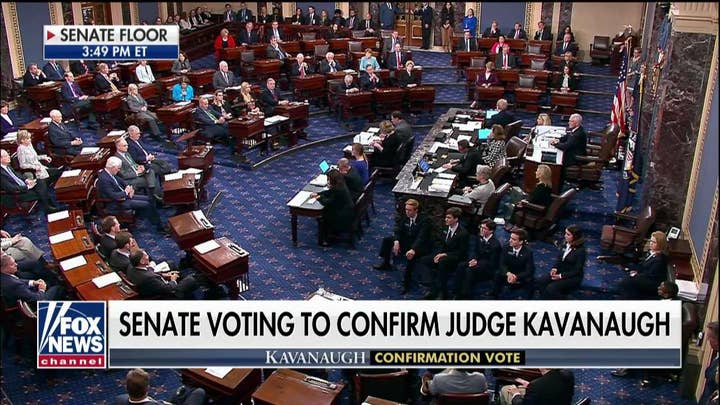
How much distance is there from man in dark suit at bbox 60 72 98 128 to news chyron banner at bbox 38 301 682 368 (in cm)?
1037

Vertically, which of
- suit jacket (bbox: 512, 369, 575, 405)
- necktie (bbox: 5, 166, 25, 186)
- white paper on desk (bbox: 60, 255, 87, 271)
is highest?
necktie (bbox: 5, 166, 25, 186)

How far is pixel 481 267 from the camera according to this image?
8719mm

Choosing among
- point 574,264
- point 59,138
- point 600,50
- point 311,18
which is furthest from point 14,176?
point 600,50

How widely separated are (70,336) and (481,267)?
4976 millimetres

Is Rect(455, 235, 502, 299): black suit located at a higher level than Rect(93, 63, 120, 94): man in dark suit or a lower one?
lower

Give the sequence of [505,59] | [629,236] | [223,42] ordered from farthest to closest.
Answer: [223,42]
[505,59]
[629,236]

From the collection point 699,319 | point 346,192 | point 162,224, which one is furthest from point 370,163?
point 699,319

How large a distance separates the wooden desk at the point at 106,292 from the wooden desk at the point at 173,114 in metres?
5.90

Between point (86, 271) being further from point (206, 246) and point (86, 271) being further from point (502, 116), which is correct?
point (502, 116)

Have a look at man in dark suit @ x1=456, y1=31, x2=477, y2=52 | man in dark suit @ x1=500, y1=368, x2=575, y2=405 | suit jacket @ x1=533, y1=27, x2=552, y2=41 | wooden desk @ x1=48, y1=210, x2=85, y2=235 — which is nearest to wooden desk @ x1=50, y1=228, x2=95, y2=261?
wooden desk @ x1=48, y1=210, x2=85, y2=235

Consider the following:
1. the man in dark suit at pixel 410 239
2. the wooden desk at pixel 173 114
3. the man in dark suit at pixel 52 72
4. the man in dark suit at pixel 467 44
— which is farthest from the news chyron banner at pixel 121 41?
the man in dark suit at pixel 467 44

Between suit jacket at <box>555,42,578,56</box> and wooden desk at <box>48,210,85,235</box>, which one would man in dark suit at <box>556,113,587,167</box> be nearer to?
wooden desk at <box>48,210,85,235</box>

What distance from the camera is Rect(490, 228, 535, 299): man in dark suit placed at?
8562mm

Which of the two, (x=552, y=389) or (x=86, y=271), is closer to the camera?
(x=552, y=389)
